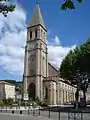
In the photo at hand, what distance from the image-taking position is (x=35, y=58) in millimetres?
94062

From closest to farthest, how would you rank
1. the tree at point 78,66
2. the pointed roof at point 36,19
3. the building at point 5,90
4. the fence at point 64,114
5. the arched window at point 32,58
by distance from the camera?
the fence at point 64,114, the tree at point 78,66, the building at point 5,90, the arched window at point 32,58, the pointed roof at point 36,19

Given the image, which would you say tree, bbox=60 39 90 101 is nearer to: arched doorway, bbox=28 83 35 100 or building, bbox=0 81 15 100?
arched doorway, bbox=28 83 35 100

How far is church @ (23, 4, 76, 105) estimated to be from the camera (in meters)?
90.1

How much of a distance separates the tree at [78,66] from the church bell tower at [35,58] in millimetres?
29702

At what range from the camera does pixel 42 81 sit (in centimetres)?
9181

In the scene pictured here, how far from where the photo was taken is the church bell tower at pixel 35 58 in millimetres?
90188

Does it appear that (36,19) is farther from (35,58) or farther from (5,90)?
(5,90)

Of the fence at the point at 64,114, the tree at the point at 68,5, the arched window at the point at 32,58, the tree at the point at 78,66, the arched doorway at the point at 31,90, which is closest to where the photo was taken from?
the tree at the point at 68,5

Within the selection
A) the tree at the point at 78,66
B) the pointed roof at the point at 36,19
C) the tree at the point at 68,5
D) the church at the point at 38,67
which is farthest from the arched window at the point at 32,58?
the tree at the point at 68,5

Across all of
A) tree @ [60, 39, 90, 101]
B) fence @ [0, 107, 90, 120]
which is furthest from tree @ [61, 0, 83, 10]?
tree @ [60, 39, 90, 101]

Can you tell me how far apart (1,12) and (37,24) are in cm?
8922

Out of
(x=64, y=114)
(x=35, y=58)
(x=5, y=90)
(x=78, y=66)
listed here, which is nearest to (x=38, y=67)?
(x=35, y=58)

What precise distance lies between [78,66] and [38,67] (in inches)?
1476

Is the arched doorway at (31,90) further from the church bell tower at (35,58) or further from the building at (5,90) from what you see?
the building at (5,90)
